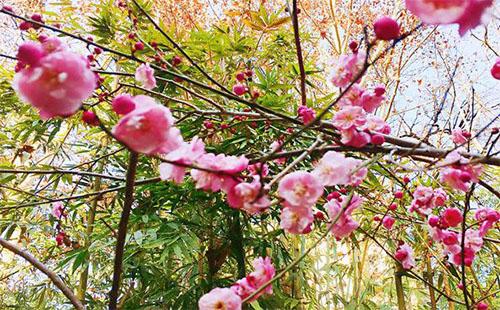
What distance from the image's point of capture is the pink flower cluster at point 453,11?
34 cm

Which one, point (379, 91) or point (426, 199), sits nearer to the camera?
point (379, 91)

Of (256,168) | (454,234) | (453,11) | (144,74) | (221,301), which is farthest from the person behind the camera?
(454,234)

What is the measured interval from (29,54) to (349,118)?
51cm

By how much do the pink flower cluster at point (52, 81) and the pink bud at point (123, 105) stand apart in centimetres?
5

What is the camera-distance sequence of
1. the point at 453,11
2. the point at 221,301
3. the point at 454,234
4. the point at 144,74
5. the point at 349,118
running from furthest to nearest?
the point at 454,234, the point at 144,74, the point at 349,118, the point at 221,301, the point at 453,11

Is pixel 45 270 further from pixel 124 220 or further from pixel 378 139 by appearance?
pixel 378 139

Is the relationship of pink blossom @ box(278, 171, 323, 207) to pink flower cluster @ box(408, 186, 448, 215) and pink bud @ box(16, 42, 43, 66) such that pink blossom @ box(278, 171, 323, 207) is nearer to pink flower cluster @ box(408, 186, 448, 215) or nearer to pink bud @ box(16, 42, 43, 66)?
pink bud @ box(16, 42, 43, 66)

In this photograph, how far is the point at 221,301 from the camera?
565 mm

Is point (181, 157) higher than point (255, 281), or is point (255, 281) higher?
point (181, 157)

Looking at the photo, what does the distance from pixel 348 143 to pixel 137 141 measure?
397mm

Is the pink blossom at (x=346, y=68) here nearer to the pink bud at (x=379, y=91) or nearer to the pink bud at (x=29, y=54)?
the pink bud at (x=379, y=91)

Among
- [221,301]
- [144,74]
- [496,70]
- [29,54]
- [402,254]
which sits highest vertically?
[144,74]

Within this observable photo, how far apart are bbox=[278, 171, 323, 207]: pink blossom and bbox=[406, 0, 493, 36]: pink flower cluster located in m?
0.26

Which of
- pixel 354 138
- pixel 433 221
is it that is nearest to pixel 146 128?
pixel 354 138
